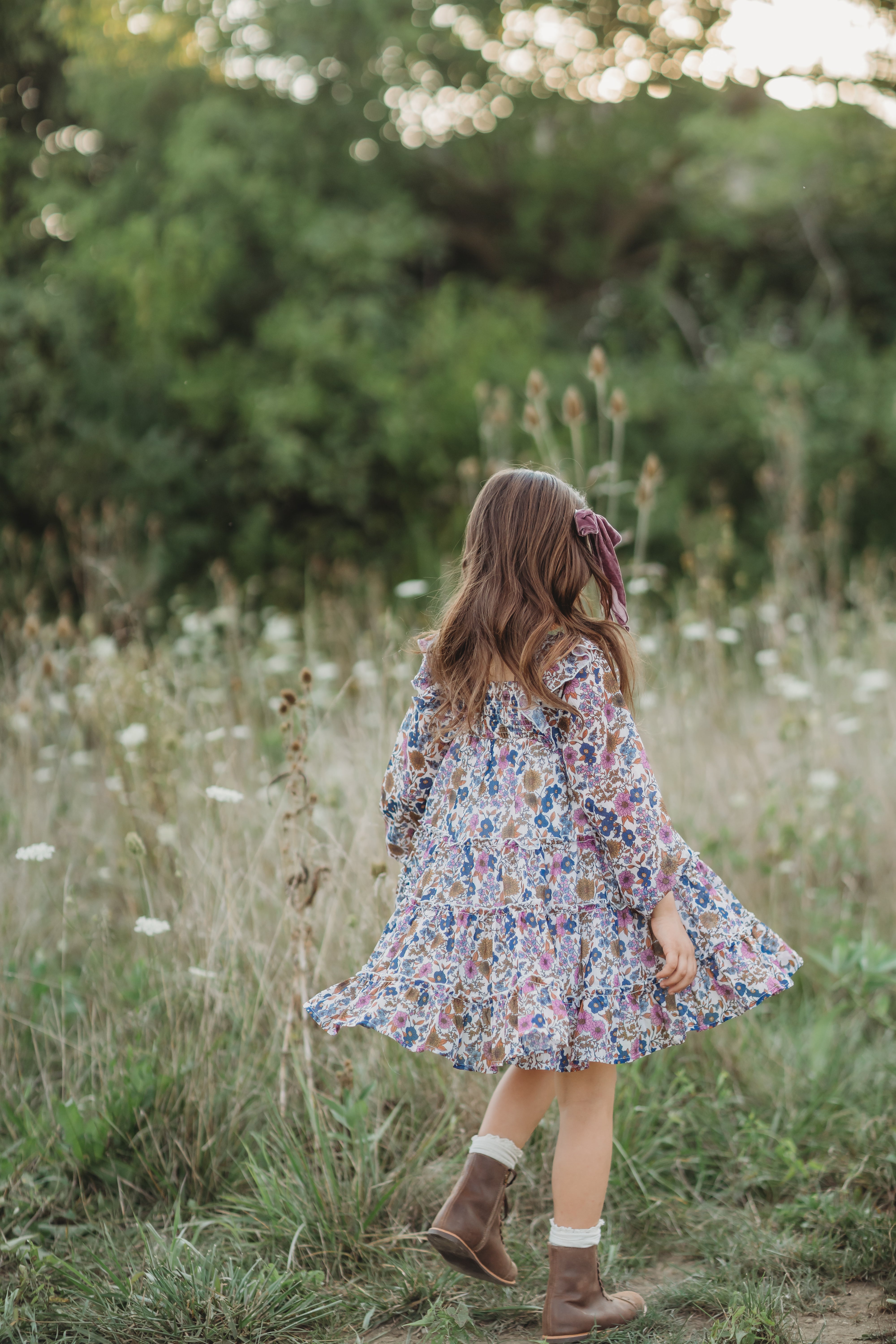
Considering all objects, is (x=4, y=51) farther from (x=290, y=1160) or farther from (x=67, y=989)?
(x=290, y=1160)

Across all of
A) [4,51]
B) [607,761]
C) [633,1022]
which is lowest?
[633,1022]

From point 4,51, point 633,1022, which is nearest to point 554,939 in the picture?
point 633,1022

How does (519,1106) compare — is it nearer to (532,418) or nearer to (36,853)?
(36,853)

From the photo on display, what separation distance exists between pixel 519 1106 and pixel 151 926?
923 mm

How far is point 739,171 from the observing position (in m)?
→ 11.6

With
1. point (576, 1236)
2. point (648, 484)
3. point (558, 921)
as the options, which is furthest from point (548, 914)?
point (648, 484)

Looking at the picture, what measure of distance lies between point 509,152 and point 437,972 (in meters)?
11.1

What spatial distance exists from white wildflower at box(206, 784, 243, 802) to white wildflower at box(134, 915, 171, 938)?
29cm

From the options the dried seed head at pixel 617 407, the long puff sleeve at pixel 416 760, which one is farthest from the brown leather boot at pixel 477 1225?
the dried seed head at pixel 617 407

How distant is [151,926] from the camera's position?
251 cm

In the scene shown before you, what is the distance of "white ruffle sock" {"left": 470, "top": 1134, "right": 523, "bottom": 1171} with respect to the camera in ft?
6.57

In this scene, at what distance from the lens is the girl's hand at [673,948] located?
1879mm

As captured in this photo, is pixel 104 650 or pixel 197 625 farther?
pixel 197 625

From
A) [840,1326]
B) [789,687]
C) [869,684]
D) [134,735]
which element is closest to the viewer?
[840,1326]
